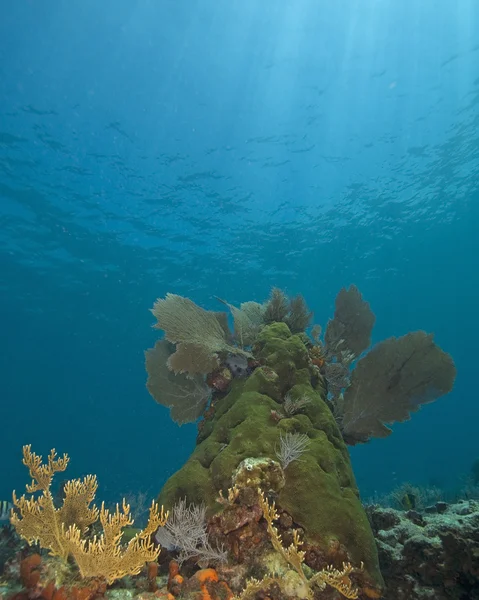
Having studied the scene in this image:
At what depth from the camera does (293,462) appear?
4613mm

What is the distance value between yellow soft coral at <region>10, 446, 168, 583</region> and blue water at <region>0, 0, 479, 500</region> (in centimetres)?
2222

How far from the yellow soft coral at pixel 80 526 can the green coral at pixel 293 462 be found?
133cm

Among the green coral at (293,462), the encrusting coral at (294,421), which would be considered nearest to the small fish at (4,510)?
the encrusting coral at (294,421)

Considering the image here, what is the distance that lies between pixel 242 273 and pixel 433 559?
34.9m

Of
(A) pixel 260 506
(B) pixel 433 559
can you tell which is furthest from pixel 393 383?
(A) pixel 260 506

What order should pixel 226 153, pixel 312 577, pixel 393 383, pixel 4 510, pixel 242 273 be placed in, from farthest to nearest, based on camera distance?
pixel 242 273, pixel 226 153, pixel 393 383, pixel 4 510, pixel 312 577

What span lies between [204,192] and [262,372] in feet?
78.5

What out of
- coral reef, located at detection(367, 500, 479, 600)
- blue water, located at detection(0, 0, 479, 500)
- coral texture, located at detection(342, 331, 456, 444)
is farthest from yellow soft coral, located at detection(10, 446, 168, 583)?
blue water, located at detection(0, 0, 479, 500)

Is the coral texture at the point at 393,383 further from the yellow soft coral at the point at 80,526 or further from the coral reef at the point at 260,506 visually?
the yellow soft coral at the point at 80,526

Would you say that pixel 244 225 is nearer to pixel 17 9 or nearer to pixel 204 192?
pixel 204 192

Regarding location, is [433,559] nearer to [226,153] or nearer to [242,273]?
[226,153]

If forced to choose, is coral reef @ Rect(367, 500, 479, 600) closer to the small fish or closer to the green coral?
the green coral

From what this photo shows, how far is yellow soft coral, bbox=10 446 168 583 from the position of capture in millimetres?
2932

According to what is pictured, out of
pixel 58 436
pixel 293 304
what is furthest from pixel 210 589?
pixel 58 436
